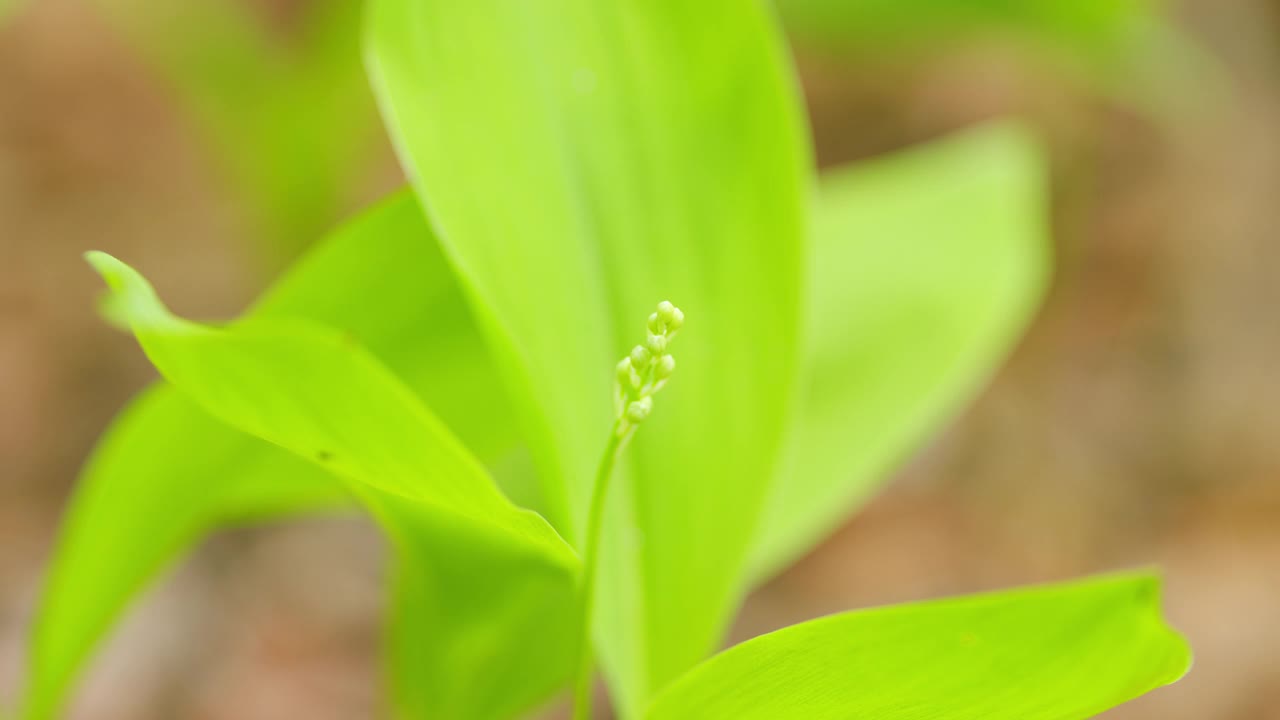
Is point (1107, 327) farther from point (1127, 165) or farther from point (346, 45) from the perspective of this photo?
point (346, 45)

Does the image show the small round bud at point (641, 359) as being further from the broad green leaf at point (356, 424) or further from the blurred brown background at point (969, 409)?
the blurred brown background at point (969, 409)

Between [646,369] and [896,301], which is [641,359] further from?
[896,301]

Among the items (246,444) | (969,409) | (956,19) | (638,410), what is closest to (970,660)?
(638,410)

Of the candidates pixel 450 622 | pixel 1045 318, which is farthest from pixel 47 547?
pixel 1045 318

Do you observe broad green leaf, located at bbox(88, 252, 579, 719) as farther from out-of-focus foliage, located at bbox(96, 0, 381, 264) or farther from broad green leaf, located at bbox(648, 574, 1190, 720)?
out-of-focus foliage, located at bbox(96, 0, 381, 264)

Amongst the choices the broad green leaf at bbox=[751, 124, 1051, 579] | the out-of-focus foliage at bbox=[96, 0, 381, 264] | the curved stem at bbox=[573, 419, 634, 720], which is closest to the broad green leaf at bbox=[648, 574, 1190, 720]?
the curved stem at bbox=[573, 419, 634, 720]

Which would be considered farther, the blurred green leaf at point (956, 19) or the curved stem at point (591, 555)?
the blurred green leaf at point (956, 19)

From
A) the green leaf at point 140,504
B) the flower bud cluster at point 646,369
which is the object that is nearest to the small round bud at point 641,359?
the flower bud cluster at point 646,369
